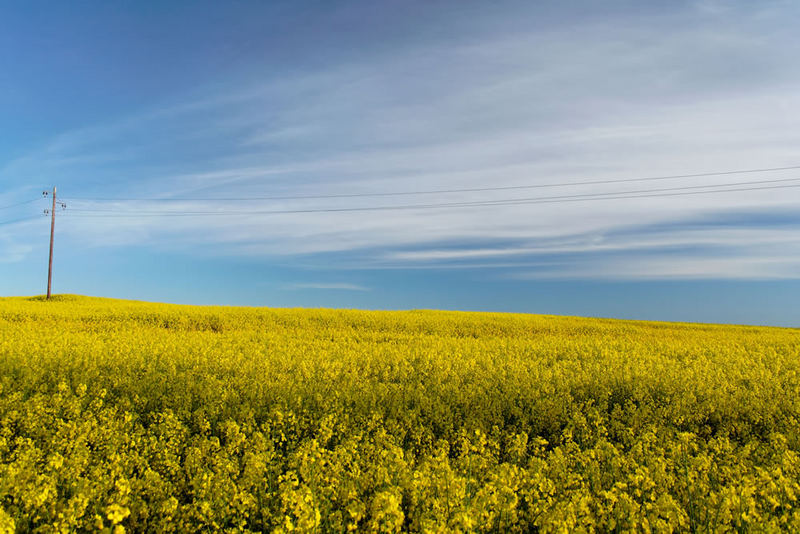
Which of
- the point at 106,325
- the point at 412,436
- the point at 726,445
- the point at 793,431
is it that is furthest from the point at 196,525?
the point at 106,325

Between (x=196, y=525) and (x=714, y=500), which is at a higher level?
(x=714, y=500)

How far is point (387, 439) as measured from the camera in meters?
7.96

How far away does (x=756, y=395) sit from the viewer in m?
12.4

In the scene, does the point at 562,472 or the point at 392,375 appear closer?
the point at 562,472

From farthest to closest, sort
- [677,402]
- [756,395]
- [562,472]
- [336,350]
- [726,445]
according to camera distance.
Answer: [336,350] → [756,395] → [677,402] → [726,445] → [562,472]

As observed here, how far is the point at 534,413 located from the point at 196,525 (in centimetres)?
690

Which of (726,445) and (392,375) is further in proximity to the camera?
(392,375)

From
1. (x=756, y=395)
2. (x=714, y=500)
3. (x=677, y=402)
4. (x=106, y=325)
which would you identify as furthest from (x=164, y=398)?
(x=106, y=325)

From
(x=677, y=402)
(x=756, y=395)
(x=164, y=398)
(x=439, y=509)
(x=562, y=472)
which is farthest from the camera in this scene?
(x=756, y=395)

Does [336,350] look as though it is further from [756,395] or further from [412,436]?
[756,395]

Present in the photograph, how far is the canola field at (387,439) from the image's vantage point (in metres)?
5.51

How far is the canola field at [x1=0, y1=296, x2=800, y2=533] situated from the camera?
551 cm

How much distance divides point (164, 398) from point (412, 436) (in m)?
5.26

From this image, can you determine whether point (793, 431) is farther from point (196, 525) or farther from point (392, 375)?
point (196, 525)
